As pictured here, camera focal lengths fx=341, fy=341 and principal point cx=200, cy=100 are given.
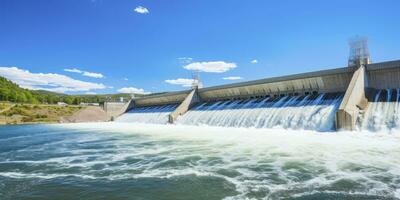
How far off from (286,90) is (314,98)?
3754 mm

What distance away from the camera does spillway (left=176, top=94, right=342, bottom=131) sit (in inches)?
758

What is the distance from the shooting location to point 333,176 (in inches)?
323

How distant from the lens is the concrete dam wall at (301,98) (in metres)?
18.8

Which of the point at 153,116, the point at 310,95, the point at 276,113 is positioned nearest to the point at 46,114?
the point at 153,116

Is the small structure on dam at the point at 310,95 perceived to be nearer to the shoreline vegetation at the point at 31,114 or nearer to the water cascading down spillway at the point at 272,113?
the water cascading down spillway at the point at 272,113

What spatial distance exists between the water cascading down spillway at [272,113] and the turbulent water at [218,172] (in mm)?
4913

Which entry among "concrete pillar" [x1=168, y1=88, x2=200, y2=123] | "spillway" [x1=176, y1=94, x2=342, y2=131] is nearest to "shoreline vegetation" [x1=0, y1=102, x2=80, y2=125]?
"concrete pillar" [x1=168, y1=88, x2=200, y2=123]

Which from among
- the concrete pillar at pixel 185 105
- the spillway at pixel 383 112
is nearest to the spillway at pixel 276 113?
the concrete pillar at pixel 185 105

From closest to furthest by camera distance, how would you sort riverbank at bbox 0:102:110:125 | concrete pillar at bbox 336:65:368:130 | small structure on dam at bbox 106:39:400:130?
1. concrete pillar at bbox 336:65:368:130
2. small structure on dam at bbox 106:39:400:130
3. riverbank at bbox 0:102:110:125

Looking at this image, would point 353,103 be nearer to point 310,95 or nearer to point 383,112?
point 383,112

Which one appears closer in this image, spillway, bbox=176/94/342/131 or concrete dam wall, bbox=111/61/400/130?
concrete dam wall, bbox=111/61/400/130

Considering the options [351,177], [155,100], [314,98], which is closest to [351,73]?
[314,98]

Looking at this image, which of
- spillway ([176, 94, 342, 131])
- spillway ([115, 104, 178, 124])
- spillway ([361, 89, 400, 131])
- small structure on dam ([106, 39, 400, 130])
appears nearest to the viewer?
spillway ([361, 89, 400, 131])

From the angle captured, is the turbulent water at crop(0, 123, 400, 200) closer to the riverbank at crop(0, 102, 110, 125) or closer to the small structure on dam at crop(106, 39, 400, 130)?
the small structure on dam at crop(106, 39, 400, 130)
